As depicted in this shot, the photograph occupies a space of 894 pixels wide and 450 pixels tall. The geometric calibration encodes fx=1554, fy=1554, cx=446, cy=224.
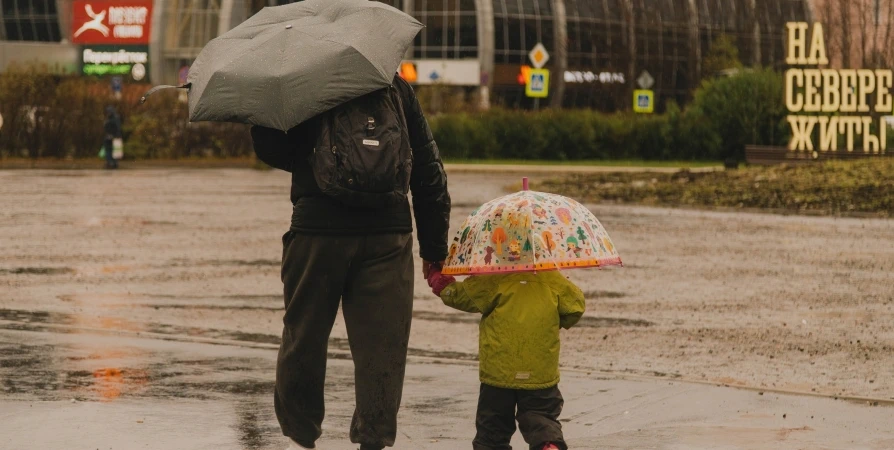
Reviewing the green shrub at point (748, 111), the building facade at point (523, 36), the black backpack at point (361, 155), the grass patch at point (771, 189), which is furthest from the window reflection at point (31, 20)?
the black backpack at point (361, 155)

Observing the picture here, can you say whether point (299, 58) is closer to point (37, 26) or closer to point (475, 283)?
point (475, 283)

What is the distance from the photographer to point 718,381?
8.80 meters

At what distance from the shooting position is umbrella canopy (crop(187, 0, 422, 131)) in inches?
213

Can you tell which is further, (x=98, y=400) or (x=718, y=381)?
(x=718, y=381)

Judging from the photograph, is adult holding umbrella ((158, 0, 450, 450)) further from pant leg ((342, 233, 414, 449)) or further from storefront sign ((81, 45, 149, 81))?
storefront sign ((81, 45, 149, 81))

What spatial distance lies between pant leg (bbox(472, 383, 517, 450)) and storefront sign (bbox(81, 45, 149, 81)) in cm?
7995

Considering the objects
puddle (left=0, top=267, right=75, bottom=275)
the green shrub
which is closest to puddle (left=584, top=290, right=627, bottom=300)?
puddle (left=0, top=267, right=75, bottom=275)

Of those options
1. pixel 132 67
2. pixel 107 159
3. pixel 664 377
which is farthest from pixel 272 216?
pixel 132 67

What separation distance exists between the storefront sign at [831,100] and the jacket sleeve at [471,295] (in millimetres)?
31331

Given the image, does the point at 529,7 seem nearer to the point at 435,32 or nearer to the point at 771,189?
the point at 435,32

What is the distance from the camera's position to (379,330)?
5672mm

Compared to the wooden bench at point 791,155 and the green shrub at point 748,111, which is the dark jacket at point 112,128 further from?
the green shrub at point 748,111

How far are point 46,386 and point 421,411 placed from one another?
2.03 m

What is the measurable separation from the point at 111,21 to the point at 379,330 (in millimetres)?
83273
